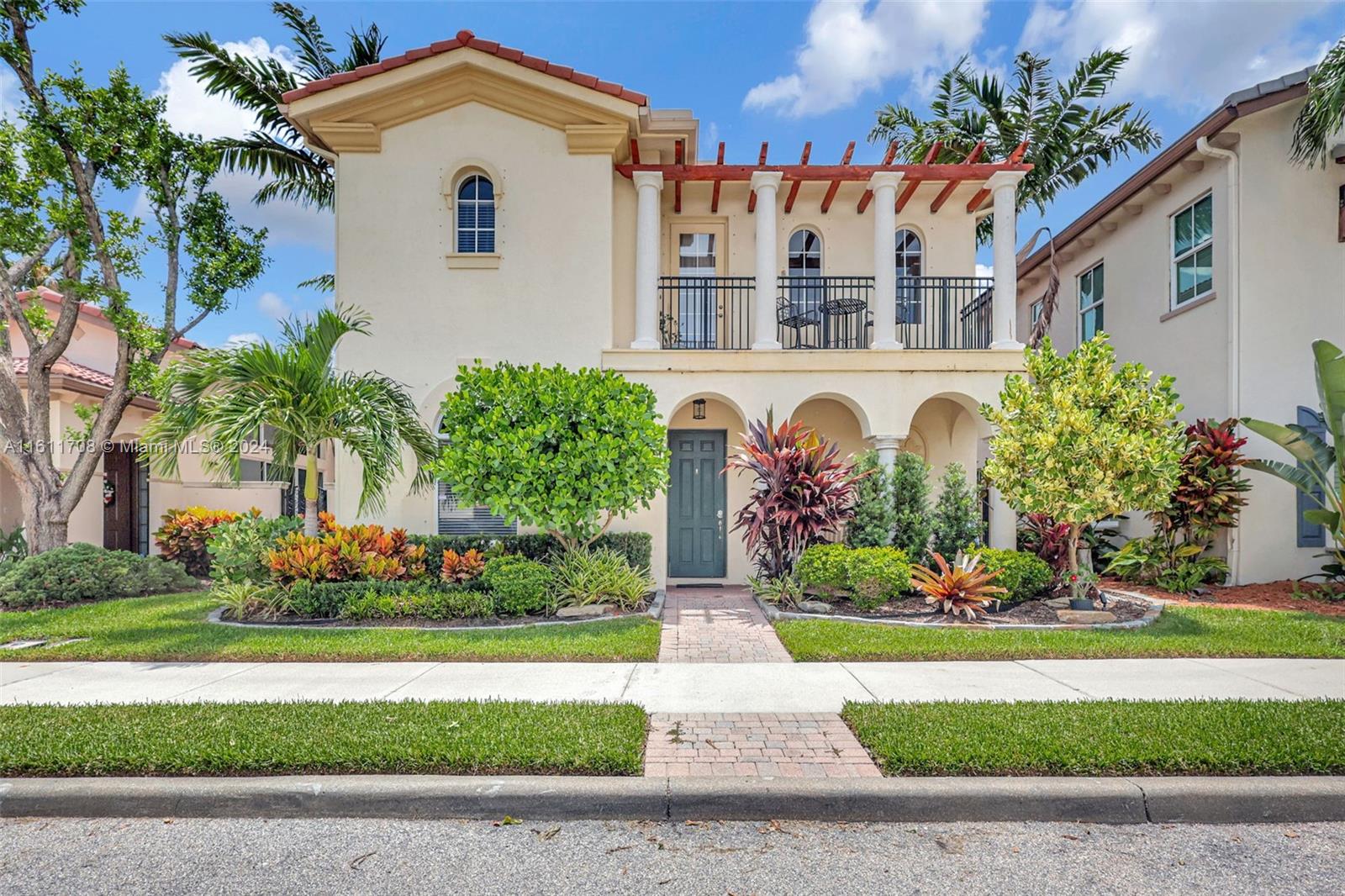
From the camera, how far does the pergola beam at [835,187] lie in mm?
10859

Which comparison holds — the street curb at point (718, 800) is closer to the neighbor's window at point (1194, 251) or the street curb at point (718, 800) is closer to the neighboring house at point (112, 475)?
the neighboring house at point (112, 475)

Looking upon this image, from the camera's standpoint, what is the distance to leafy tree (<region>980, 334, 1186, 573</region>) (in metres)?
7.91

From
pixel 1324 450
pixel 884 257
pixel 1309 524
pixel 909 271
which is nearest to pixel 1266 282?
pixel 1324 450

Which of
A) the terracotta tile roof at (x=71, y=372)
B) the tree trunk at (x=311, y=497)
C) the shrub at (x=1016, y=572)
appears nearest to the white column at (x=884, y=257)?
the shrub at (x=1016, y=572)

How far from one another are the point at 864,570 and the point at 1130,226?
380 inches

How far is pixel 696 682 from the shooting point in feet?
18.9

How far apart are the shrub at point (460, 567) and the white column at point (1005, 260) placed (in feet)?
26.2

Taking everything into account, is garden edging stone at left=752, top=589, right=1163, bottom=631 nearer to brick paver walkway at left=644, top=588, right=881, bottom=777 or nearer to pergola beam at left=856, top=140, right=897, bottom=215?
brick paver walkway at left=644, top=588, right=881, bottom=777

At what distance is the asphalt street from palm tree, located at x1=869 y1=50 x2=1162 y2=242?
14172 mm

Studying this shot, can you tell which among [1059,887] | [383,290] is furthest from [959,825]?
[383,290]

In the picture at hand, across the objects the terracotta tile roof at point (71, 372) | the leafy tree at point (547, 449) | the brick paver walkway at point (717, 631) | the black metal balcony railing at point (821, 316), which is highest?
the black metal balcony railing at point (821, 316)

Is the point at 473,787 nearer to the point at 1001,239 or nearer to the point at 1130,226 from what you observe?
the point at 1001,239

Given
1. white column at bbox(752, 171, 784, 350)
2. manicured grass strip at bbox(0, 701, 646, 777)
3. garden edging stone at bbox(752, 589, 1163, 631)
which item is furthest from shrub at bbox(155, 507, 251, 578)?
garden edging stone at bbox(752, 589, 1163, 631)

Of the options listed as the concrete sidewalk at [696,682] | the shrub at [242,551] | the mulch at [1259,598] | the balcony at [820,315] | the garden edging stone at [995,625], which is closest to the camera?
the concrete sidewalk at [696,682]
